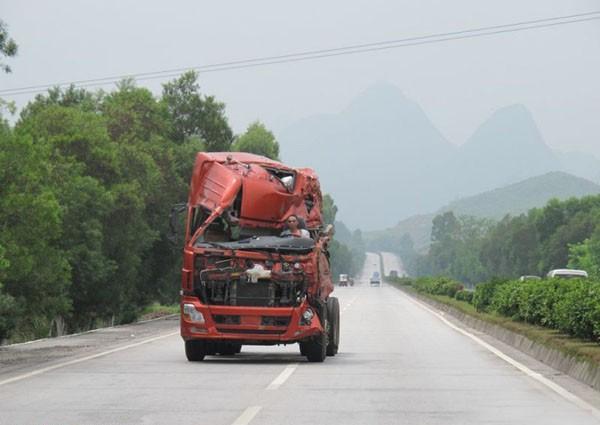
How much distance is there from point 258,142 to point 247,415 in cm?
9161

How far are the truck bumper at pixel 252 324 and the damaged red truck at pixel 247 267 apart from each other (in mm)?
17

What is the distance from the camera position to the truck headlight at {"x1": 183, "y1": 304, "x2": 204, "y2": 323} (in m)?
20.8

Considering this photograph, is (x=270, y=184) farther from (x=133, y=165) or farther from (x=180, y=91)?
(x=180, y=91)

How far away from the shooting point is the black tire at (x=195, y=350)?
853 inches

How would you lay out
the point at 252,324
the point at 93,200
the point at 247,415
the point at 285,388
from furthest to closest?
the point at 93,200
the point at 252,324
the point at 285,388
the point at 247,415

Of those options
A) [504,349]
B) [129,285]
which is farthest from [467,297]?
[504,349]

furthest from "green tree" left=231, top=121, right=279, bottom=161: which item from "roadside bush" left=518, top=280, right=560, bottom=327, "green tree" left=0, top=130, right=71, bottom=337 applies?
"roadside bush" left=518, top=280, right=560, bottom=327

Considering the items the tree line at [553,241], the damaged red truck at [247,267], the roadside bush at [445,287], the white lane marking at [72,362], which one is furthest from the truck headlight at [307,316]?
the tree line at [553,241]

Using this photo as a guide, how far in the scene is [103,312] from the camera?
6041 centimetres

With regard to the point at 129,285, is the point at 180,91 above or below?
above

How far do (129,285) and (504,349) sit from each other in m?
37.7

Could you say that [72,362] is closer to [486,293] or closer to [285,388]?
[285,388]

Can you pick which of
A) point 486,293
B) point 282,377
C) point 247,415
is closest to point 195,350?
point 282,377

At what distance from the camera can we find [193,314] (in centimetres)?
2088
